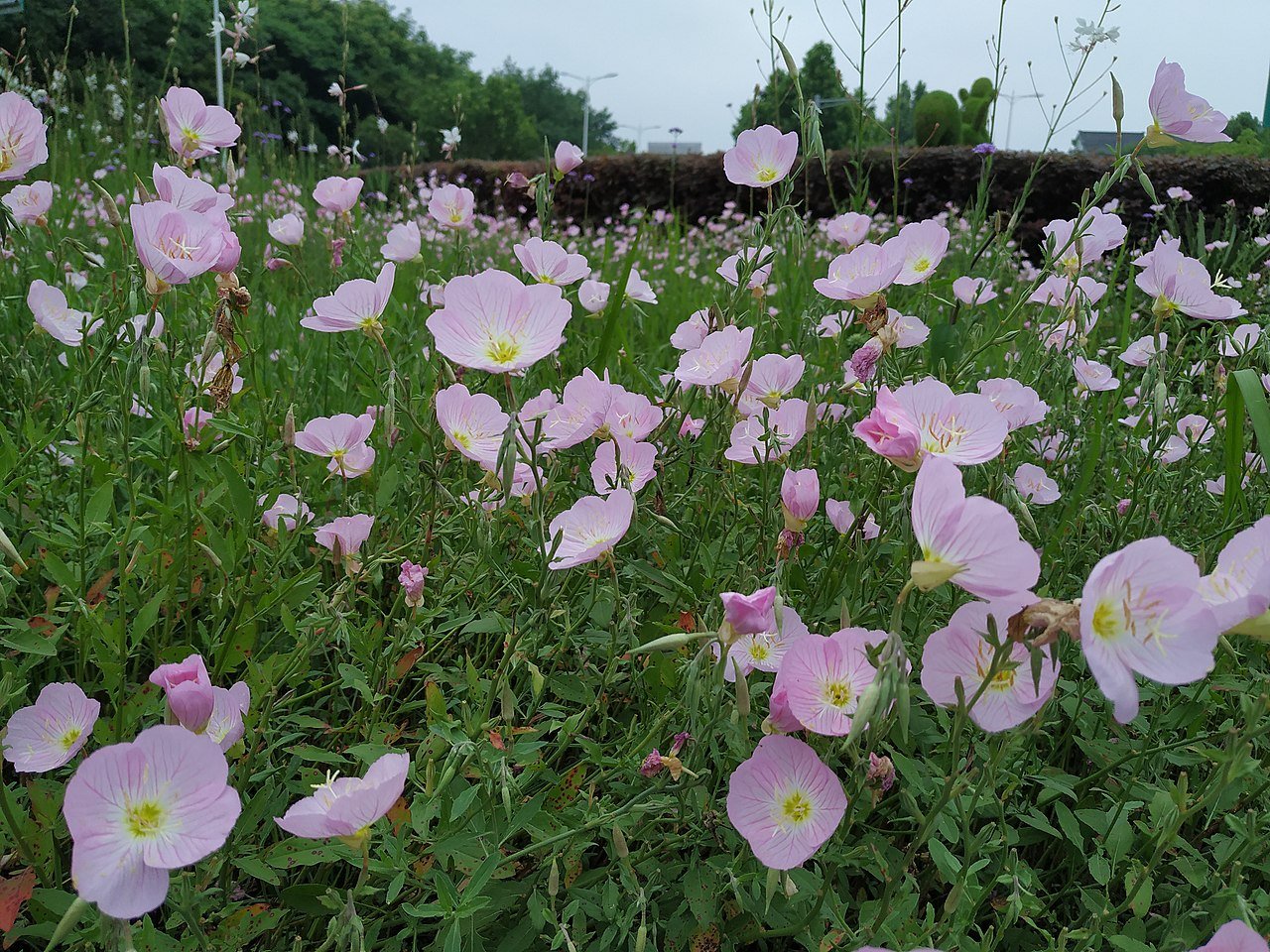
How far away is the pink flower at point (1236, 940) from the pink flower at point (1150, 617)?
0.21m

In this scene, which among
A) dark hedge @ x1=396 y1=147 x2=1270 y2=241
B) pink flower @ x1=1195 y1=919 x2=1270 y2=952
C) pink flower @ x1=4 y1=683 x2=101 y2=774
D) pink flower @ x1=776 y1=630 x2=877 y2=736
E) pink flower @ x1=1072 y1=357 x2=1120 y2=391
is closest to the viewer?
pink flower @ x1=1195 y1=919 x2=1270 y2=952

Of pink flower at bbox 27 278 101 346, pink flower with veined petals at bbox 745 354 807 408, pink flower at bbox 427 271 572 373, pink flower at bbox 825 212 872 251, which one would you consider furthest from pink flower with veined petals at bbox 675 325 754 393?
pink flower at bbox 27 278 101 346

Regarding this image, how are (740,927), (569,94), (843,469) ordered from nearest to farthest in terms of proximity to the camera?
(740,927), (843,469), (569,94)

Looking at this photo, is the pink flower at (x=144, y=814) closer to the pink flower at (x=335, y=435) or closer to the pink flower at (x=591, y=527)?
the pink flower at (x=591, y=527)

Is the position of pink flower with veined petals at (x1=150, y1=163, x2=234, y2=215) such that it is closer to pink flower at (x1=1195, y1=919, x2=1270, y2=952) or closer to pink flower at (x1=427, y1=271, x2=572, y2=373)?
pink flower at (x1=427, y1=271, x2=572, y2=373)

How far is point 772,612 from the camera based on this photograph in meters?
1.02

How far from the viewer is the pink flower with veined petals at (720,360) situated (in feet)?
4.70

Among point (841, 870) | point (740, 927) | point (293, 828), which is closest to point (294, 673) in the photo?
point (293, 828)

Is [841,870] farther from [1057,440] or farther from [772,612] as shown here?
[1057,440]

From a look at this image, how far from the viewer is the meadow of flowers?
863mm

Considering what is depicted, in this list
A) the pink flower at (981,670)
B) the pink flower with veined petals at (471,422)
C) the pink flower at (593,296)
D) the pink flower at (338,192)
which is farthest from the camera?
the pink flower at (593,296)

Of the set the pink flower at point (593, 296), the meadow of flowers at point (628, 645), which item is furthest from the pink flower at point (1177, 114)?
the pink flower at point (593, 296)

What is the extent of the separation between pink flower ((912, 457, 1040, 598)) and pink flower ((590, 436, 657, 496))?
1.98 feet

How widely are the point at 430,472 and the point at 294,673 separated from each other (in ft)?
1.15
